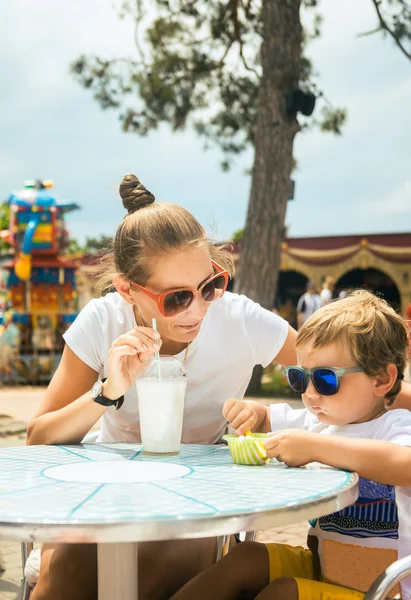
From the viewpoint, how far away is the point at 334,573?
175 cm

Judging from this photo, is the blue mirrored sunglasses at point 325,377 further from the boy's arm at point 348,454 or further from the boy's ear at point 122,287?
the boy's ear at point 122,287

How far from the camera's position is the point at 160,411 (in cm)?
189

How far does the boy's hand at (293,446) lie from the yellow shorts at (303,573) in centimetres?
25

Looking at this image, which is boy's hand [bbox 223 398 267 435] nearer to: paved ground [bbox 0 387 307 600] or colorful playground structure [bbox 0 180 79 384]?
paved ground [bbox 0 387 307 600]

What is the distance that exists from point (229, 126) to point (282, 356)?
40.2ft

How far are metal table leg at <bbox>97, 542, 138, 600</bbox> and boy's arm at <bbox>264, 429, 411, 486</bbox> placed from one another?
0.38 m

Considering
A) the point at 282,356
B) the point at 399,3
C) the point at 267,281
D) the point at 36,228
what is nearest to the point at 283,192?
the point at 267,281

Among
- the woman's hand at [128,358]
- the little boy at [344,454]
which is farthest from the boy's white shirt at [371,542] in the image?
the woman's hand at [128,358]

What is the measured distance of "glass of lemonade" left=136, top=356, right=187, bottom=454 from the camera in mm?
1885

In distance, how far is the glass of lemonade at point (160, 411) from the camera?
1885 mm

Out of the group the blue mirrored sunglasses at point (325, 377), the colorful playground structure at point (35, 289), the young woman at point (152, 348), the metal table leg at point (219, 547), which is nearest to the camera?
the blue mirrored sunglasses at point (325, 377)

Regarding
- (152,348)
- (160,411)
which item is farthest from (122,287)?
(160,411)

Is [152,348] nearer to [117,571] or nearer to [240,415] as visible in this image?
[240,415]

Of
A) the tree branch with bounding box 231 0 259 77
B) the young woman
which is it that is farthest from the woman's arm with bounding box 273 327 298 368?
the tree branch with bounding box 231 0 259 77
